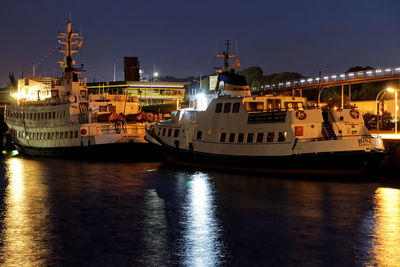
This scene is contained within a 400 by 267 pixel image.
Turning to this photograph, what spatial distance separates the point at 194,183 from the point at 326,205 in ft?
33.4

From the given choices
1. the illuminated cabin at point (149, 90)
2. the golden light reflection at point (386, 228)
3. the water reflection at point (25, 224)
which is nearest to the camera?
the golden light reflection at point (386, 228)

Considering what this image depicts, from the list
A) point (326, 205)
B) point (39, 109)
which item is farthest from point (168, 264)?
point (39, 109)

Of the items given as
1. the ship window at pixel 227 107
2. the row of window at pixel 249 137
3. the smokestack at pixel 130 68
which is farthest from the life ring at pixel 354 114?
the smokestack at pixel 130 68

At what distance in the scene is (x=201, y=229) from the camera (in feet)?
71.0

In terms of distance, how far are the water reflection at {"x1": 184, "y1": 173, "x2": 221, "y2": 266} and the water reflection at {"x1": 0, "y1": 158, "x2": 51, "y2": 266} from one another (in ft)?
17.6

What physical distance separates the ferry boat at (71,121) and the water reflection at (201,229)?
17.9 m

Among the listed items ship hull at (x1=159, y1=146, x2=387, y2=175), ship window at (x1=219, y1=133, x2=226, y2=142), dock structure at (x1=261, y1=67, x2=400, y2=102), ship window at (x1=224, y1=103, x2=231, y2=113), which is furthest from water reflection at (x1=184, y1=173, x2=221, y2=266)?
dock structure at (x1=261, y1=67, x2=400, y2=102)

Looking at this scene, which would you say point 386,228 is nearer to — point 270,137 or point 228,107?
point 270,137

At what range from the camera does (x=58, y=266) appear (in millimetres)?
16984

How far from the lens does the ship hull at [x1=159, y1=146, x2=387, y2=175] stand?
32.2 meters

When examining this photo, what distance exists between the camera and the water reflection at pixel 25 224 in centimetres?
1805

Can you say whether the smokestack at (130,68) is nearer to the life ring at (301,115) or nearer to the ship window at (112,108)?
the ship window at (112,108)

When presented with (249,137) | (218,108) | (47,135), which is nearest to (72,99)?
(47,135)

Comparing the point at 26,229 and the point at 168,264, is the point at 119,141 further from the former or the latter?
the point at 168,264
